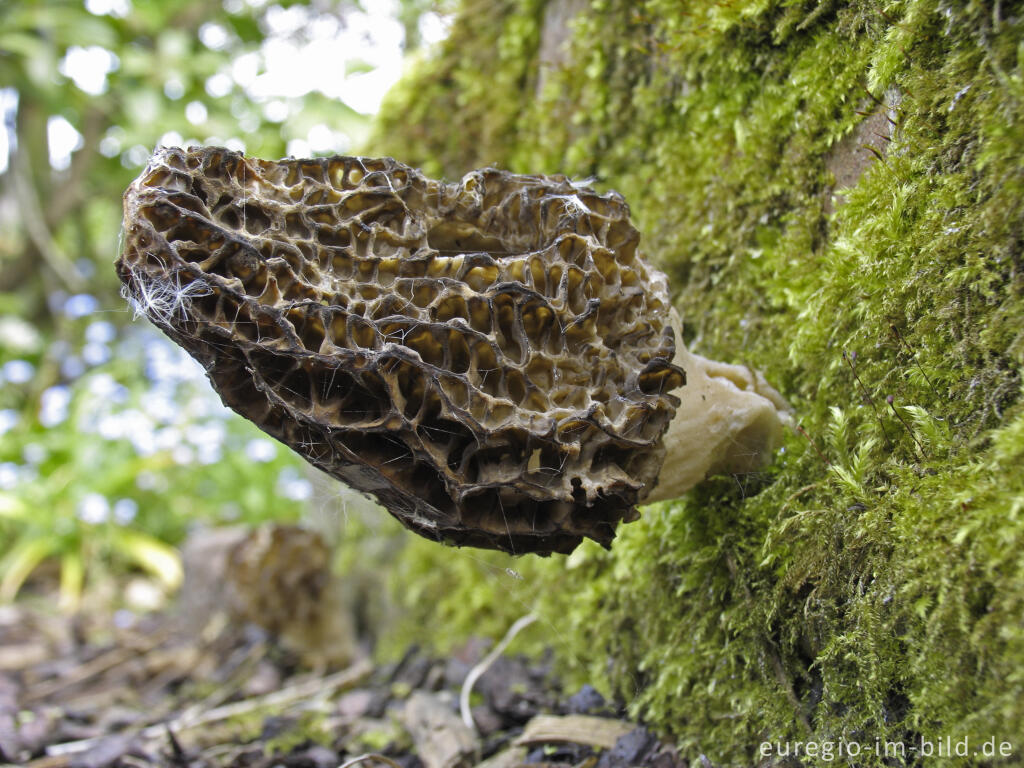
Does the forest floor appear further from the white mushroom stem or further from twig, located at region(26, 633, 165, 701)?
the white mushroom stem

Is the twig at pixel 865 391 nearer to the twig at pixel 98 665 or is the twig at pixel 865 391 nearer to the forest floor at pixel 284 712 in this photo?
the forest floor at pixel 284 712

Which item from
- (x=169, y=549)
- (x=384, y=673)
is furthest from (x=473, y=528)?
(x=169, y=549)

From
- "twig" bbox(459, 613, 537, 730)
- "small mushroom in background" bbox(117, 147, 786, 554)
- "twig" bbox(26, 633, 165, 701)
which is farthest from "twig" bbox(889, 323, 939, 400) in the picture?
"twig" bbox(26, 633, 165, 701)

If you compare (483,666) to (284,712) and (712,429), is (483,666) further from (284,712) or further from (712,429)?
(712,429)

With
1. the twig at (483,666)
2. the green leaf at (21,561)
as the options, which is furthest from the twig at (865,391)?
the green leaf at (21,561)

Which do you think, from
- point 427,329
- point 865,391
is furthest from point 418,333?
point 865,391

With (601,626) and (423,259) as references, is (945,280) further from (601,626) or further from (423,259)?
(601,626)
